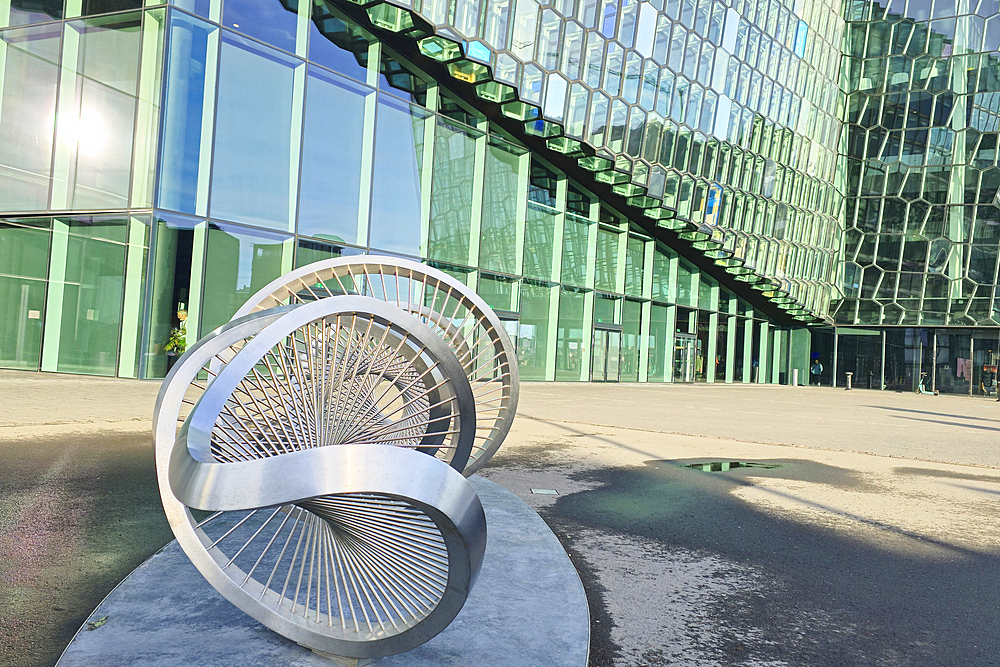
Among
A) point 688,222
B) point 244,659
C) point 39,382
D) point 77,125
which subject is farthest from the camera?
point 688,222

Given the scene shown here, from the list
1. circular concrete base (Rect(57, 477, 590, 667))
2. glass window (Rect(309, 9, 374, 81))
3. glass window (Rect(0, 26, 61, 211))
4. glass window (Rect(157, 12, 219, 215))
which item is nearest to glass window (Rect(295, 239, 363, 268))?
glass window (Rect(157, 12, 219, 215))

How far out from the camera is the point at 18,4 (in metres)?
17.1

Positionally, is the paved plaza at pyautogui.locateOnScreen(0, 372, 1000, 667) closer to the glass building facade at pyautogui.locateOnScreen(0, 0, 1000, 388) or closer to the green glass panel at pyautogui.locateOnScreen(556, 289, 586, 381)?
the glass building facade at pyautogui.locateOnScreen(0, 0, 1000, 388)

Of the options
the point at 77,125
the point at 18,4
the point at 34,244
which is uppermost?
the point at 18,4

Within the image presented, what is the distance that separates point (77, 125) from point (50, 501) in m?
14.5

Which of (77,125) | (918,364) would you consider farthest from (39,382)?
(918,364)

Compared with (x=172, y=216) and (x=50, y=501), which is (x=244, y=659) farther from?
(x=172, y=216)

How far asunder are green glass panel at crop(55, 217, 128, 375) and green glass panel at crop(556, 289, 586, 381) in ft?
48.2

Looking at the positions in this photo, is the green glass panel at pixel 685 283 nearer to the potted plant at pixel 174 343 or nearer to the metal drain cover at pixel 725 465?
the potted plant at pixel 174 343

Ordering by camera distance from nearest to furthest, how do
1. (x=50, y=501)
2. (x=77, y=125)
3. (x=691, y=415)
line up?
(x=50, y=501) → (x=691, y=415) → (x=77, y=125)

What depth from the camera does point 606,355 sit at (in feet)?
91.9

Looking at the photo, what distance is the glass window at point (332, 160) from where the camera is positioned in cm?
1792

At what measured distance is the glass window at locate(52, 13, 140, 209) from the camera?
1578 cm

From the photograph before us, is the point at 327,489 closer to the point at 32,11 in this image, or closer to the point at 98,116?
the point at 98,116
